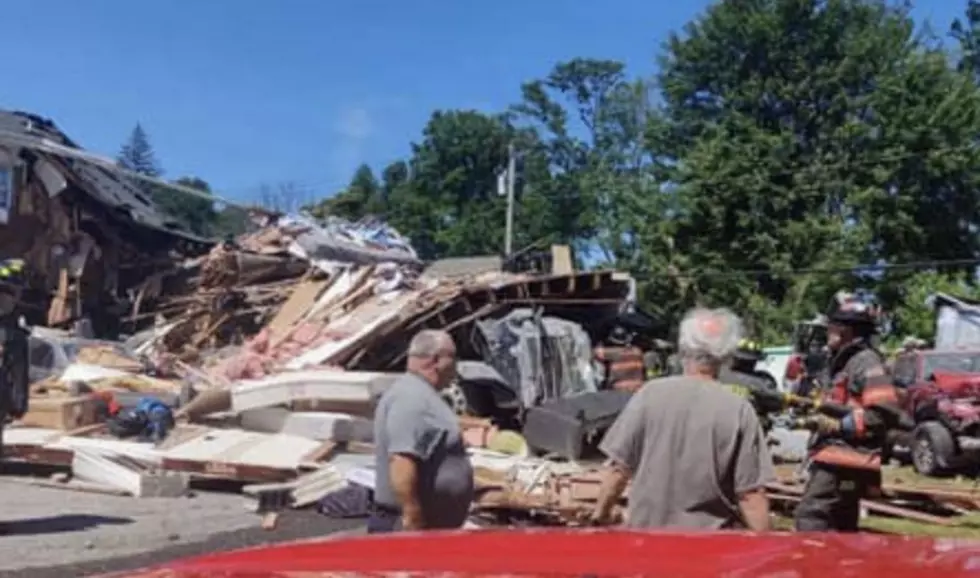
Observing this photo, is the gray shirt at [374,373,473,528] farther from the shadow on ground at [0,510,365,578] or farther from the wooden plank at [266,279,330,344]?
the wooden plank at [266,279,330,344]

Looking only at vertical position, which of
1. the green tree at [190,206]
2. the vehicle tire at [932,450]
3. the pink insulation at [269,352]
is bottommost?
the vehicle tire at [932,450]

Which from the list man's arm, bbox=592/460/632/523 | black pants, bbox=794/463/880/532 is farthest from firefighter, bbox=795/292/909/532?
man's arm, bbox=592/460/632/523

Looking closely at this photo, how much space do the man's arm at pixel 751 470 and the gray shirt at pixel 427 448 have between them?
4.34 ft

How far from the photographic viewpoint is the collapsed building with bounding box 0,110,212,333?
32250mm

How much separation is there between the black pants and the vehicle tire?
557 inches

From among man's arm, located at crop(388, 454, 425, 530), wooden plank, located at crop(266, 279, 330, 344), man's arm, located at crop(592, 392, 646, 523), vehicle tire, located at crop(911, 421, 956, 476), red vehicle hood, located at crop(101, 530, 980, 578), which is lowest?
vehicle tire, located at crop(911, 421, 956, 476)

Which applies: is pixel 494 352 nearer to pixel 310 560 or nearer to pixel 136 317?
pixel 136 317

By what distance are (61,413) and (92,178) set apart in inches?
759

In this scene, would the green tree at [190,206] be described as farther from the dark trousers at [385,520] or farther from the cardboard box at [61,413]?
the dark trousers at [385,520]

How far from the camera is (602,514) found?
18.7 feet

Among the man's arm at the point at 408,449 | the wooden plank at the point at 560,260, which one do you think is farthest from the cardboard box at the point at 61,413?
the wooden plank at the point at 560,260

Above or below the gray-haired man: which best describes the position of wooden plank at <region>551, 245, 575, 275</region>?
above

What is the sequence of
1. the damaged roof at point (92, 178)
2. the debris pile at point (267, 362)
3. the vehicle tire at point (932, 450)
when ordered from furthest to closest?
the damaged roof at point (92, 178) < the vehicle tire at point (932, 450) < the debris pile at point (267, 362)

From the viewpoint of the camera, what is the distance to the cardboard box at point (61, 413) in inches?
671
